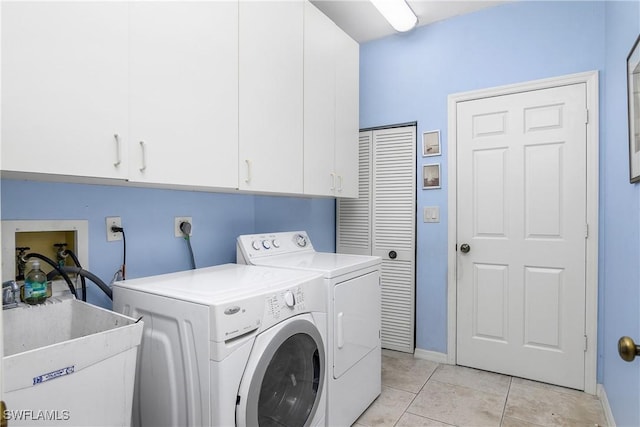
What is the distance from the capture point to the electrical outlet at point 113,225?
1.64 m

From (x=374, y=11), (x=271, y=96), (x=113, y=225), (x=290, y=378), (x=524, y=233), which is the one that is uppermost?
(x=374, y=11)

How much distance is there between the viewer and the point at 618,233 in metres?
1.84

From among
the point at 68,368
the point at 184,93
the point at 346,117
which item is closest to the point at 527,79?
the point at 346,117

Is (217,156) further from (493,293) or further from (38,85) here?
(493,293)

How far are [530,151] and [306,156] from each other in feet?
5.09

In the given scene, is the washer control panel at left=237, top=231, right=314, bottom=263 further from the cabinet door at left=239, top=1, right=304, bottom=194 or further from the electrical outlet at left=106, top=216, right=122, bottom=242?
the electrical outlet at left=106, top=216, right=122, bottom=242

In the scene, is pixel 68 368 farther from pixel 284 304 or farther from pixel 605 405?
pixel 605 405

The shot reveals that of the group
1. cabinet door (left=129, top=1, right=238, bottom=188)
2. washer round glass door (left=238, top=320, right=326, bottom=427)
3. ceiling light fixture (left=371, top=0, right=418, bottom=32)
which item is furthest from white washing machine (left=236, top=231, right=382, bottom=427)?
ceiling light fixture (left=371, top=0, right=418, bottom=32)

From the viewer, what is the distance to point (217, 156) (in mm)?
1613

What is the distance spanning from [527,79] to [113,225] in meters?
2.70

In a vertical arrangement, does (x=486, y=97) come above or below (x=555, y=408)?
above

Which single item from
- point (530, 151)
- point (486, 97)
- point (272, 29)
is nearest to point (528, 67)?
point (486, 97)

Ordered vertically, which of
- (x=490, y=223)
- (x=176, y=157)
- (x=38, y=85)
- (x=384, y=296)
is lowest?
(x=384, y=296)

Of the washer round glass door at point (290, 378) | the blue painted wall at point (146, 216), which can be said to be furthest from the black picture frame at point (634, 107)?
the blue painted wall at point (146, 216)
